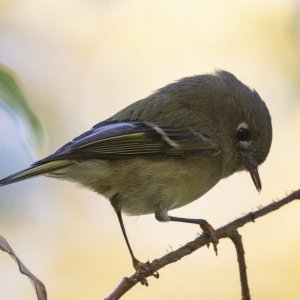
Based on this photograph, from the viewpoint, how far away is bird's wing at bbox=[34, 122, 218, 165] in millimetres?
1569

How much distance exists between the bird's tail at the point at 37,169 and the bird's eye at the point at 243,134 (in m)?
0.46

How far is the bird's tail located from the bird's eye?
0.46m

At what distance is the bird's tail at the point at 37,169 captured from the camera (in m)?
1.31

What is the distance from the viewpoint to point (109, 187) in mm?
1602

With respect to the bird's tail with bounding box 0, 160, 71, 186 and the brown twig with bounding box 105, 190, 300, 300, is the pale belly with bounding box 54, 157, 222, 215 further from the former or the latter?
the brown twig with bounding box 105, 190, 300, 300

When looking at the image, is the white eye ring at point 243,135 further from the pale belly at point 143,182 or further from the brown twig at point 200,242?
the brown twig at point 200,242

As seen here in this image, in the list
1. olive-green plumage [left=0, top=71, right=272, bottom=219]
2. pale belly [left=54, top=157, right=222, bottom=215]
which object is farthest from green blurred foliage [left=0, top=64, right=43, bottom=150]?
pale belly [left=54, top=157, right=222, bottom=215]

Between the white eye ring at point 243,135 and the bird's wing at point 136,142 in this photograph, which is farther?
the white eye ring at point 243,135

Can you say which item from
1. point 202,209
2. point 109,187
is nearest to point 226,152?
point 109,187

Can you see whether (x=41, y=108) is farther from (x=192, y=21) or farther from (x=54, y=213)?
(x=192, y=21)

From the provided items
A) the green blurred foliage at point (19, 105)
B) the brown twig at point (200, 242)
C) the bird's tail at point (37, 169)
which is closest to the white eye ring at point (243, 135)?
the bird's tail at point (37, 169)

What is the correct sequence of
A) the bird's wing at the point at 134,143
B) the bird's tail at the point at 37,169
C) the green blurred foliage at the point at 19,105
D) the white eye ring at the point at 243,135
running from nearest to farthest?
1. the green blurred foliage at the point at 19,105
2. the bird's tail at the point at 37,169
3. the bird's wing at the point at 134,143
4. the white eye ring at the point at 243,135

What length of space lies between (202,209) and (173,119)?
85 cm

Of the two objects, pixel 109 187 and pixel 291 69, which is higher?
pixel 109 187
